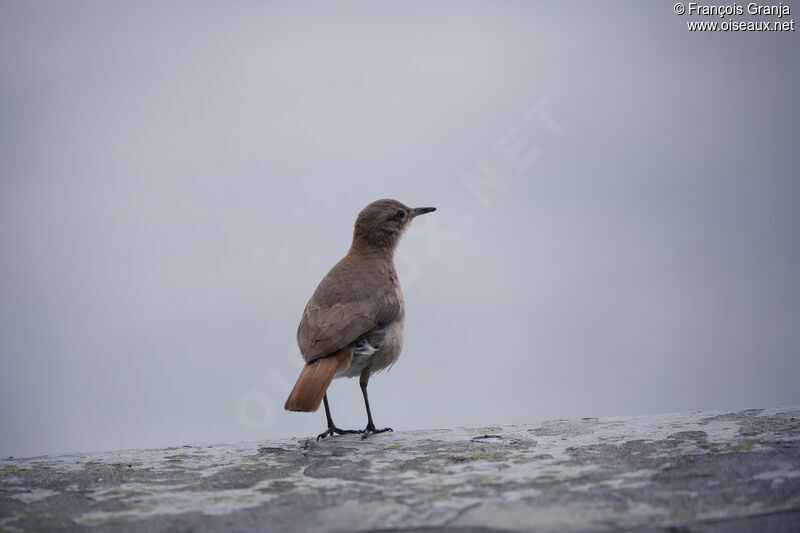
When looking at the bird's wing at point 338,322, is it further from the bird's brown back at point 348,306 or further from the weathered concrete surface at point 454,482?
the weathered concrete surface at point 454,482

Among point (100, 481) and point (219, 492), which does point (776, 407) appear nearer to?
point (219, 492)

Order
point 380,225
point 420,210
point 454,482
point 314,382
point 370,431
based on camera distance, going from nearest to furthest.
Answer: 1. point 454,482
2. point 314,382
3. point 370,431
4. point 380,225
5. point 420,210

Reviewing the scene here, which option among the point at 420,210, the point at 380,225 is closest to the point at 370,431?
the point at 380,225

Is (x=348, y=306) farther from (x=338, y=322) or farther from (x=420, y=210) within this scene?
(x=420, y=210)

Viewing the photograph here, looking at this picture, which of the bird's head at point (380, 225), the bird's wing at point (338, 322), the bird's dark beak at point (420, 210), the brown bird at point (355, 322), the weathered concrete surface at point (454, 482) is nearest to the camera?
the weathered concrete surface at point (454, 482)

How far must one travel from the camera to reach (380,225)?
21.2 feet

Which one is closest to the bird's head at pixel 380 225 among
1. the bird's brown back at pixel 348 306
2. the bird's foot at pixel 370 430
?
the bird's brown back at pixel 348 306

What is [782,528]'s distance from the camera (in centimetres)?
206

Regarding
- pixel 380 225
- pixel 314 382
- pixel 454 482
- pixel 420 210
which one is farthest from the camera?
pixel 420 210

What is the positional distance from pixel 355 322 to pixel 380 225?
155 cm

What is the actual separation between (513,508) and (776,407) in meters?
2.53

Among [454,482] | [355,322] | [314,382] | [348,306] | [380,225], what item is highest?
[380,225]

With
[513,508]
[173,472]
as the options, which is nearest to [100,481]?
[173,472]

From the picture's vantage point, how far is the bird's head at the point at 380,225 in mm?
6453
